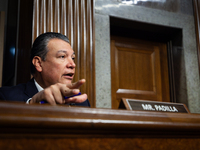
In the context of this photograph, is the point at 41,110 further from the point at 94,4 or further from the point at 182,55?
the point at 182,55

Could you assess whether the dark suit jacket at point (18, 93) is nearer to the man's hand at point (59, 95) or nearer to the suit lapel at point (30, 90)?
the suit lapel at point (30, 90)

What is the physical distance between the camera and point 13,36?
3139 mm

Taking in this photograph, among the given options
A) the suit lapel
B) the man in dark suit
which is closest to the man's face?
the man in dark suit

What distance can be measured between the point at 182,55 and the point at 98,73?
121 centimetres

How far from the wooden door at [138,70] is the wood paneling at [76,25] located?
0.63 metres

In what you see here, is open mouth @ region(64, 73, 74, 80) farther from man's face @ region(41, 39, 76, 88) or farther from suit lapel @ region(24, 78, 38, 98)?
suit lapel @ region(24, 78, 38, 98)

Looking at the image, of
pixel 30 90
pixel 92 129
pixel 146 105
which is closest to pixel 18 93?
pixel 30 90

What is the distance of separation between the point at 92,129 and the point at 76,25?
2022 millimetres

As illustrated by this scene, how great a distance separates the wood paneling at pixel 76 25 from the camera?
7.29 ft

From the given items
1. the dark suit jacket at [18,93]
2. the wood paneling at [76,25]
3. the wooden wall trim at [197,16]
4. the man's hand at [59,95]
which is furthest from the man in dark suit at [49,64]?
the wooden wall trim at [197,16]

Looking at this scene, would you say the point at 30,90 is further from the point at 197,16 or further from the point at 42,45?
the point at 197,16

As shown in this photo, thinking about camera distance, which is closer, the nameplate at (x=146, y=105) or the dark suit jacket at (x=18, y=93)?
the nameplate at (x=146, y=105)

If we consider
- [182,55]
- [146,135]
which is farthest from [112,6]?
[146,135]

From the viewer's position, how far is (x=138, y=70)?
120 inches
